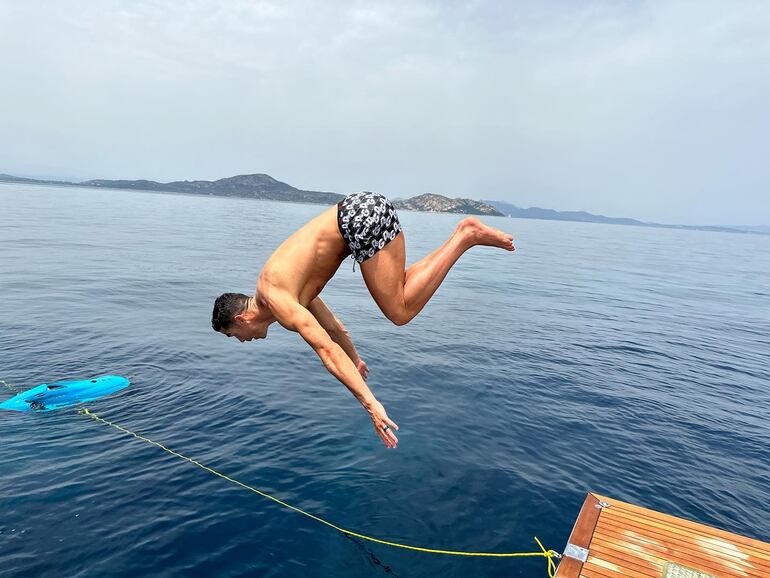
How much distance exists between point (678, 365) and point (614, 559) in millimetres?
16957

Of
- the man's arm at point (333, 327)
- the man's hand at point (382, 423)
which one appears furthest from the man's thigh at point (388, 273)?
the man's hand at point (382, 423)

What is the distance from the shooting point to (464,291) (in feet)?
120

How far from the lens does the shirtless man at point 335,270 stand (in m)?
5.79

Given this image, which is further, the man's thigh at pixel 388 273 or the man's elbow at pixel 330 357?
the man's thigh at pixel 388 273

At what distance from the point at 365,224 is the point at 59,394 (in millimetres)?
11298

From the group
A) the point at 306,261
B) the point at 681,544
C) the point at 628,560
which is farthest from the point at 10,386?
the point at 681,544

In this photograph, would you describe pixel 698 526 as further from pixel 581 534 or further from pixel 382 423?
pixel 382 423

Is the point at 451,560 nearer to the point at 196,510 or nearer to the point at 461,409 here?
the point at 196,510

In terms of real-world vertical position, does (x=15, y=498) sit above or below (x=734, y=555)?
below

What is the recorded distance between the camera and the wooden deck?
626 cm

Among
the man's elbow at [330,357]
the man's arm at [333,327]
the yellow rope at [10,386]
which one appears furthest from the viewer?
the yellow rope at [10,386]

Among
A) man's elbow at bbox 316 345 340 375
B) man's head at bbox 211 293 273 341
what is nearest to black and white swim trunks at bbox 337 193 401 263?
man's elbow at bbox 316 345 340 375

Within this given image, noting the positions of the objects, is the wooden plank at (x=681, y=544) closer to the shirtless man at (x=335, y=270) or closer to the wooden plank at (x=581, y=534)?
the wooden plank at (x=581, y=534)

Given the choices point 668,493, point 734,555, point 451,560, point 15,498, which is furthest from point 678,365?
point 15,498
